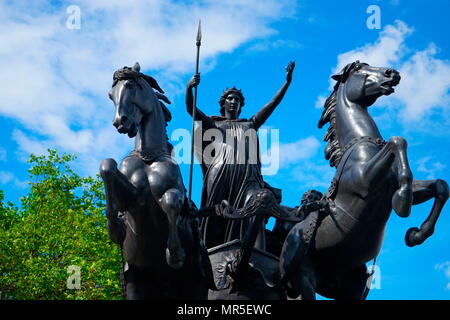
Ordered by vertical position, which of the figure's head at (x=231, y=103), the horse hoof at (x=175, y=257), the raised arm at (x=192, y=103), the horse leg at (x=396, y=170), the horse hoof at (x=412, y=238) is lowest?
the horse hoof at (x=175, y=257)

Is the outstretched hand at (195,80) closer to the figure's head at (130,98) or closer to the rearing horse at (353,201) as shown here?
the figure's head at (130,98)

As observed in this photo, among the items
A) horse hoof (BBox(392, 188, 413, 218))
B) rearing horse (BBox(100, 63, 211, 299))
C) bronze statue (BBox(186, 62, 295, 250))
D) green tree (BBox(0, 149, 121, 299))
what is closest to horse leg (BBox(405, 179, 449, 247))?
horse hoof (BBox(392, 188, 413, 218))

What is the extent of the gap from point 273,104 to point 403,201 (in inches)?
149

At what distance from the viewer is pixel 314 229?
8.98 meters

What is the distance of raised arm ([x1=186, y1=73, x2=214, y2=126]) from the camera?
10.0 metres

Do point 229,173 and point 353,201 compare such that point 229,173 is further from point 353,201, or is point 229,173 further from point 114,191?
point 114,191

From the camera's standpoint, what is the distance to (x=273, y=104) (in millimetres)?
10797

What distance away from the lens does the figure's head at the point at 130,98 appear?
784cm

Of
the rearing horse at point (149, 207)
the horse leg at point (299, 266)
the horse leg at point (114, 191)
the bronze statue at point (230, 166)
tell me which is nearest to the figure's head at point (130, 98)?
the rearing horse at point (149, 207)

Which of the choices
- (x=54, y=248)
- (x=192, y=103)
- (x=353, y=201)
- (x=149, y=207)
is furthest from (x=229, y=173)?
(x=54, y=248)

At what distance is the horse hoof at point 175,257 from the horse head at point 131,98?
4.98 feet
